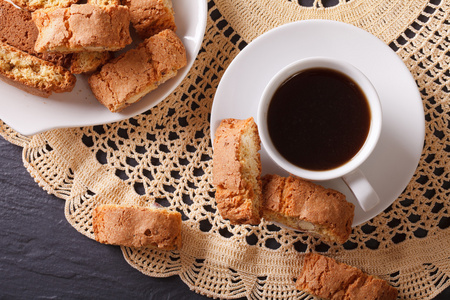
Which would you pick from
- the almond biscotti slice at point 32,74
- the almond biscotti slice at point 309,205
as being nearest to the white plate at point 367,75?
the almond biscotti slice at point 309,205

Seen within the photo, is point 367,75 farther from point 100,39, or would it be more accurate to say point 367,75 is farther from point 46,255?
point 46,255

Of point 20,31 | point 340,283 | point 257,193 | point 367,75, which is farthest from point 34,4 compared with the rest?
point 340,283

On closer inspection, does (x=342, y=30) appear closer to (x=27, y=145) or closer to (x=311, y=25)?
(x=311, y=25)

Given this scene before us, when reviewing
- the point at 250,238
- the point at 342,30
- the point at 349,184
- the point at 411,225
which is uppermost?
the point at 342,30

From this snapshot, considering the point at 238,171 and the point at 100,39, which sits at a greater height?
the point at 100,39

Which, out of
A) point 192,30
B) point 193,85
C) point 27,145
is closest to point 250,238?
point 193,85

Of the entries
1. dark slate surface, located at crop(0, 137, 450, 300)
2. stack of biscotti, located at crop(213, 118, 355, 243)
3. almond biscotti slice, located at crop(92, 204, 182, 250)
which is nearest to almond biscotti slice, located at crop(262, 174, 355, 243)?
stack of biscotti, located at crop(213, 118, 355, 243)

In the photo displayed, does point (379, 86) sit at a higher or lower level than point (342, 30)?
lower

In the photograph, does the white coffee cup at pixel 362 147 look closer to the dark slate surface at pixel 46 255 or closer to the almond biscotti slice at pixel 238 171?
the almond biscotti slice at pixel 238 171
